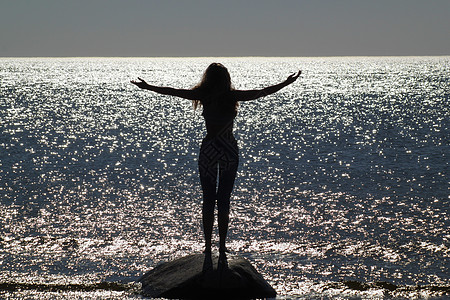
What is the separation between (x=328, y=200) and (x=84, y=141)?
27933 millimetres

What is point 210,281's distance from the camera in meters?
8.24

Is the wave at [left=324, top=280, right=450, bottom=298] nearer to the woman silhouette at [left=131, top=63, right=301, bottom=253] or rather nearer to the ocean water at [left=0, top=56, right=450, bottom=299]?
the ocean water at [left=0, top=56, right=450, bottom=299]

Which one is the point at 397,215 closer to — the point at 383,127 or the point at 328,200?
the point at 328,200

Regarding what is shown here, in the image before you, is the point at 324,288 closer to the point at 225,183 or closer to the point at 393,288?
the point at 393,288

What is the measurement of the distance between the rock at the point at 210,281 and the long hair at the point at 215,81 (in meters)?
2.80

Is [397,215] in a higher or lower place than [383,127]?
lower

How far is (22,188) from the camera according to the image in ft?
75.9

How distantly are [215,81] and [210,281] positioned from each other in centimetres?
312

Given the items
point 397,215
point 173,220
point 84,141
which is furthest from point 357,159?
point 84,141

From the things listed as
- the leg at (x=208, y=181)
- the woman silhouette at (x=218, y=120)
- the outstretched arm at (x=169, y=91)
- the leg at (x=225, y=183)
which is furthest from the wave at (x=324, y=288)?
the outstretched arm at (x=169, y=91)

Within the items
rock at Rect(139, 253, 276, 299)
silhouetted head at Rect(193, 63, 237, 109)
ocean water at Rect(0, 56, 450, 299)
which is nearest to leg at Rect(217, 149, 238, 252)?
rock at Rect(139, 253, 276, 299)

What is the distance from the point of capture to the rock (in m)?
8.20

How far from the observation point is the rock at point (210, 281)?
8.20 meters

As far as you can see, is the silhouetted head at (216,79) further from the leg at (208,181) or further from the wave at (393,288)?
the wave at (393,288)
